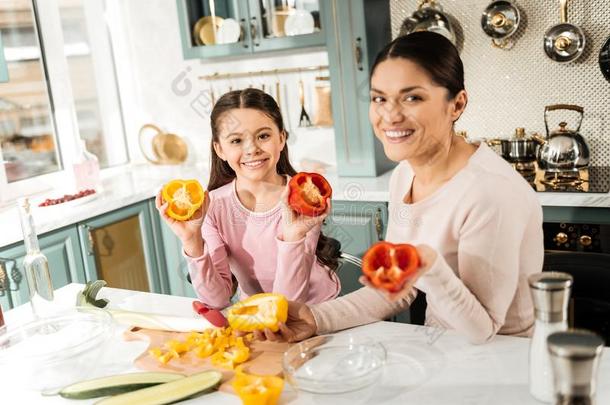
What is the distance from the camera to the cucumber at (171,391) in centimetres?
110

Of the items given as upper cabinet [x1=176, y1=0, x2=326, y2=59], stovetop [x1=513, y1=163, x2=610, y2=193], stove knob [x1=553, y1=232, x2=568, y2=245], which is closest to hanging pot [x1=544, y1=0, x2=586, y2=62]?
stovetop [x1=513, y1=163, x2=610, y2=193]

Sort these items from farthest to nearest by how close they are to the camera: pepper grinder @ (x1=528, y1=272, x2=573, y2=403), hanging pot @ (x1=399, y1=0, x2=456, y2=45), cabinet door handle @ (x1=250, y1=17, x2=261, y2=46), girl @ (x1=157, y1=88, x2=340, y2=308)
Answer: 1. cabinet door handle @ (x1=250, y1=17, x2=261, y2=46)
2. hanging pot @ (x1=399, y1=0, x2=456, y2=45)
3. girl @ (x1=157, y1=88, x2=340, y2=308)
4. pepper grinder @ (x1=528, y1=272, x2=573, y2=403)

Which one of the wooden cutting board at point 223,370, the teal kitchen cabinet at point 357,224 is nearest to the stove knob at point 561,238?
the teal kitchen cabinet at point 357,224

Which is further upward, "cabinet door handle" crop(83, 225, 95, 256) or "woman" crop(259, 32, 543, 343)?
"woman" crop(259, 32, 543, 343)

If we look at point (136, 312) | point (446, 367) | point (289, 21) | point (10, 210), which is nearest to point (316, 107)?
point (289, 21)

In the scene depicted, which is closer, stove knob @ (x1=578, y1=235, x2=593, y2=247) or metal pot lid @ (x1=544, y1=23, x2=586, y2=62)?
stove knob @ (x1=578, y1=235, x2=593, y2=247)

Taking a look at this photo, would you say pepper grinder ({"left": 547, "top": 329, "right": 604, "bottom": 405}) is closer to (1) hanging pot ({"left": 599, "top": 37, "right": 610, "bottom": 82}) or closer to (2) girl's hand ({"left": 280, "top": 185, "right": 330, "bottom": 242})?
(2) girl's hand ({"left": 280, "top": 185, "right": 330, "bottom": 242})

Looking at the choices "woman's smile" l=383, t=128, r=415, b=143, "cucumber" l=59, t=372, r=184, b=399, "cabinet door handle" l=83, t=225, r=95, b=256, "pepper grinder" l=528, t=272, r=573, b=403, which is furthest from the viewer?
"cabinet door handle" l=83, t=225, r=95, b=256

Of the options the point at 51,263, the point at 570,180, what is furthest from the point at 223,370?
the point at 570,180

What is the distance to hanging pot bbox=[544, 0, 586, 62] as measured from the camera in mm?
2688

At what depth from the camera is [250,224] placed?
5.82 ft

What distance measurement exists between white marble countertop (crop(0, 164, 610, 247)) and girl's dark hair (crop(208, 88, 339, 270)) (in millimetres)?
839

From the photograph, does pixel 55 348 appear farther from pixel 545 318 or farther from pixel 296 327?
pixel 545 318

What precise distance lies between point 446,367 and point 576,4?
2.12 meters
